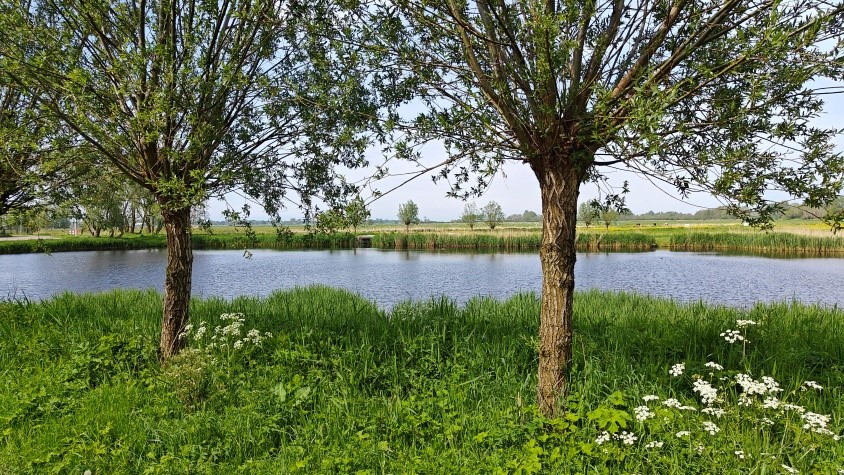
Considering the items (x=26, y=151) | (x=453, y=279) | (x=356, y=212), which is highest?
(x=26, y=151)

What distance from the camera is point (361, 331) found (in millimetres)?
5973

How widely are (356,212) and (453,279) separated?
18273mm

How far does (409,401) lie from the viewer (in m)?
4.32

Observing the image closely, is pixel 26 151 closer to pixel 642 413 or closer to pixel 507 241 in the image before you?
pixel 642 413

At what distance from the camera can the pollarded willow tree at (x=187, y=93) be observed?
4438 mm

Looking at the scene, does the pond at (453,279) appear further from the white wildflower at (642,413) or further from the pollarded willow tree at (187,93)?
the white wildflower at (642,413)

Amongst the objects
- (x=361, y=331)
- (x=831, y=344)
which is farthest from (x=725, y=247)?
(x=361, y=331)

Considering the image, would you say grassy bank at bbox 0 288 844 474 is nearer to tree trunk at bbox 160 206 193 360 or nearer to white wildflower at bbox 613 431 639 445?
white wildflower at bbox 613 431 639 445

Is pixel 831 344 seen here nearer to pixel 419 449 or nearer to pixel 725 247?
pixel 419 449

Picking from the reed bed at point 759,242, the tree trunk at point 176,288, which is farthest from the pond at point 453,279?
A: the tree trunk at point 176,288

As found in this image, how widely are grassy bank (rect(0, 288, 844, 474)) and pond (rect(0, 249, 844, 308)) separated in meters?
8.58

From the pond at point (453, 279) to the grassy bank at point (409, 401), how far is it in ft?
28.2

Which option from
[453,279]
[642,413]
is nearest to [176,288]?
[642,413]

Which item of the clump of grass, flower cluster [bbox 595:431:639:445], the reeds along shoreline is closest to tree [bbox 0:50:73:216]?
flower cluster [bbox 595:431:639:445]
